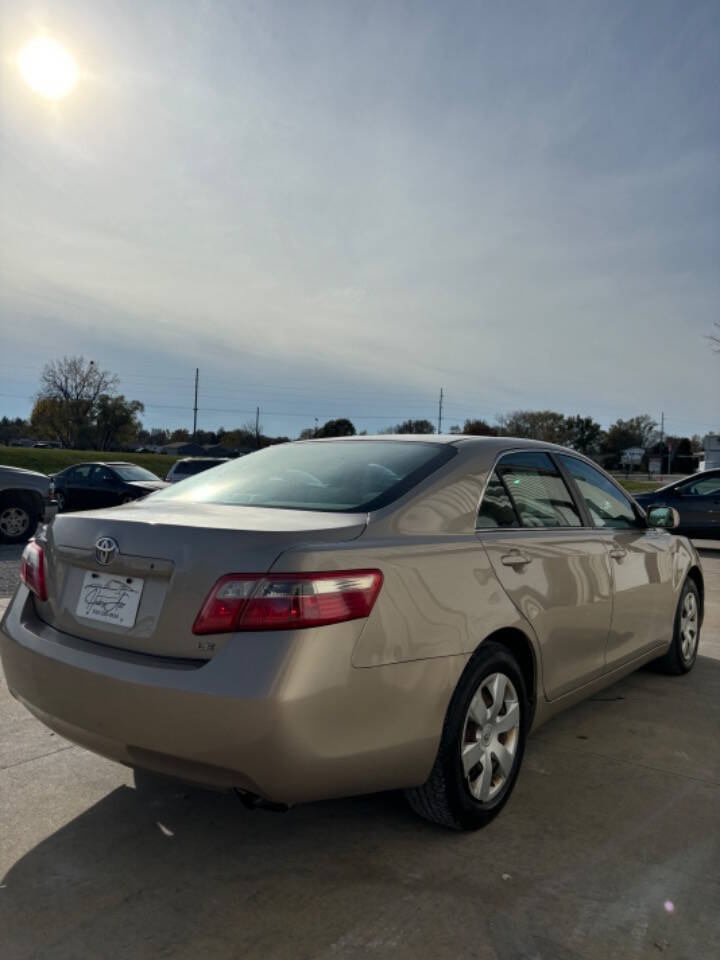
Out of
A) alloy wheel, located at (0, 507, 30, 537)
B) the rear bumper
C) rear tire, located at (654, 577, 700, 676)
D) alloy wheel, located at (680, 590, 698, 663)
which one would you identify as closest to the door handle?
the rear bumper

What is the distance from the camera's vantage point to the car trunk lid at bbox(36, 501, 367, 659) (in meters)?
2.38

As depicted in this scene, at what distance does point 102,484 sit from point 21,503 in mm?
8088


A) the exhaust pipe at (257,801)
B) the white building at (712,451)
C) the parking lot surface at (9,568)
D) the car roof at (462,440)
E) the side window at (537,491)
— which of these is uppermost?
the white building at (712,451)

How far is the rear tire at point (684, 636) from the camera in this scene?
16.5ft

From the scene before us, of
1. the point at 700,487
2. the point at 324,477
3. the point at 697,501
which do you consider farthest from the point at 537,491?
the point at 700,487

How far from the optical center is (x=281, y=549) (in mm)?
2357

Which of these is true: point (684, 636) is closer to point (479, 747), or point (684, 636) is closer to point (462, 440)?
point (462, 440)

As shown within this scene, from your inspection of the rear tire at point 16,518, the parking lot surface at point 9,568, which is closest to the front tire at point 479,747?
the parking lot surface at point 9,568

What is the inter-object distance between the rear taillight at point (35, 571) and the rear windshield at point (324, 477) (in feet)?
1.84

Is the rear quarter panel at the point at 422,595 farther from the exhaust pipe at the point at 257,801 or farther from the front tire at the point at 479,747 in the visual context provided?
the exhaust pipe at the point at 257,801

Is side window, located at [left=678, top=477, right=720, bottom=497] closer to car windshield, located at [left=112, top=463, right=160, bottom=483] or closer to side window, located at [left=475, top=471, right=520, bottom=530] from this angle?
side window, located at [left=475, top=471, right=520, bottom=530]

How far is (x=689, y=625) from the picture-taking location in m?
5.29

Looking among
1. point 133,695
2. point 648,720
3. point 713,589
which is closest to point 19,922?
point 133,695

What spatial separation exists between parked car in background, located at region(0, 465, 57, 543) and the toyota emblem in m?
9.19
